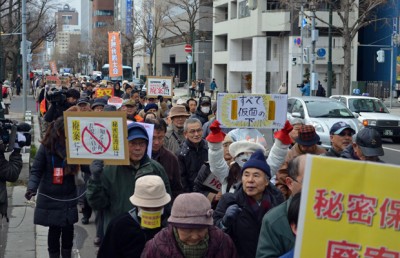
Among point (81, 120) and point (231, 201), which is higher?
point (81, 120)

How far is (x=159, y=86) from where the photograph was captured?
1734 centimetres

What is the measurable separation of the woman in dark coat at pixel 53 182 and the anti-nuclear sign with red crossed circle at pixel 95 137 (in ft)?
2.39

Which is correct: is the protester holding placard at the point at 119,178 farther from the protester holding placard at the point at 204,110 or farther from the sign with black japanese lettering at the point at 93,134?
the protester holding placard at the point at 204,110

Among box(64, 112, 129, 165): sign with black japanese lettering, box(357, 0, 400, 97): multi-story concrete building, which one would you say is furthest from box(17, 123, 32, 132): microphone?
box(357, 0, 400, 97): multi-story concrete building

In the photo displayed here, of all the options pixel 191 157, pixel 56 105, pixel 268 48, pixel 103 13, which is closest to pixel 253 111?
pixel 191 157

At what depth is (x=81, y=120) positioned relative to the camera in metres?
6.18

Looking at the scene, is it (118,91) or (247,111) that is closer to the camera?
(247,111)

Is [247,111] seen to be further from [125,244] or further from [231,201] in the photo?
[125,244]

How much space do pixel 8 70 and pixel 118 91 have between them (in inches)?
2644

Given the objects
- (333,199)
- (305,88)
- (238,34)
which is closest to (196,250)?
(333,199)

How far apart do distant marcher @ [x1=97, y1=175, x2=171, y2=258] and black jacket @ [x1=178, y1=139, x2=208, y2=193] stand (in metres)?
2.97

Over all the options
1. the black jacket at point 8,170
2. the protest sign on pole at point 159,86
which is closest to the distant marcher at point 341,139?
the black jacket at point 8,170

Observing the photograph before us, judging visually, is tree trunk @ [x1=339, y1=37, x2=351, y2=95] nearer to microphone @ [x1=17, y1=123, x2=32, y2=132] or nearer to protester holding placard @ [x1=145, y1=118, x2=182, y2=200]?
protester holding placard @ [x1=145, y1=118, x2=182, y2=200]

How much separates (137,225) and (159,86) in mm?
13014
